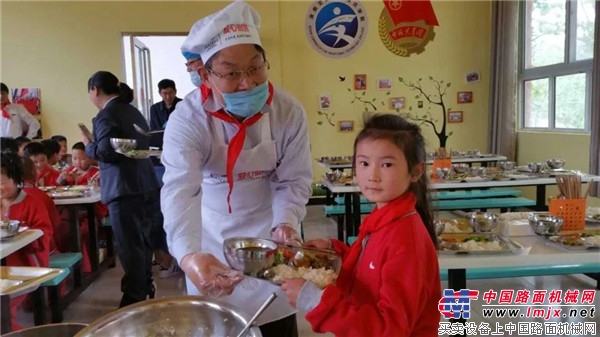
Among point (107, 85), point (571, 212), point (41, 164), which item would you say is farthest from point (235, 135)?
point (41, 164)

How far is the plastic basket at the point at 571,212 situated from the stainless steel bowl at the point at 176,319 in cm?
174

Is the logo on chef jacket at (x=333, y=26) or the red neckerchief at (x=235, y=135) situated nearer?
the red neckerchief at (x=235, y=135)

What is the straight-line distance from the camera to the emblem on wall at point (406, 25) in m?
6.20

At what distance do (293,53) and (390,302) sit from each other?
5800mm

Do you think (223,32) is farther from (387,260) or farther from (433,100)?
(433,100)

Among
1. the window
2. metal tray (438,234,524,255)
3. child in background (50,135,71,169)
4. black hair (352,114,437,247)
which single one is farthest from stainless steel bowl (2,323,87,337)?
the window

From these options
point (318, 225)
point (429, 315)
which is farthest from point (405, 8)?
point (429, 315)

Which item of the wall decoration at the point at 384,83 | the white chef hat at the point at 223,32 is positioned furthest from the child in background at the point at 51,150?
the wall decoration at the point at 384,83

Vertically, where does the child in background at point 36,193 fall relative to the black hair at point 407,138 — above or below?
below

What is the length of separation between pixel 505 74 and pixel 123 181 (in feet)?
17.4

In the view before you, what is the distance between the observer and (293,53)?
6488 millimetres

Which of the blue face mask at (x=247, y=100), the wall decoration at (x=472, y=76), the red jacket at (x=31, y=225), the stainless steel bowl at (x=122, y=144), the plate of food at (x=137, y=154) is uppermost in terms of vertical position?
the wall decoration at (x=472, y=76)

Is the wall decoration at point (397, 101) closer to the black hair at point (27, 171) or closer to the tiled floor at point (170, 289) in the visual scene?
the tiled floor at point (170, 289)

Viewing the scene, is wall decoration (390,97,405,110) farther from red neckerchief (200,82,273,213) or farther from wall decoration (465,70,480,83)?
red neckerchief (200,82,273,213)
